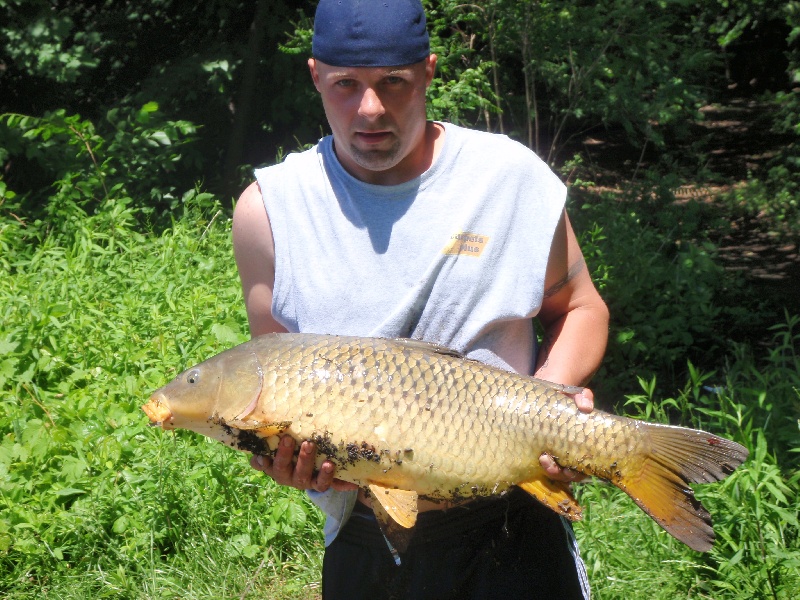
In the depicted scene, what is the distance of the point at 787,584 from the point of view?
3203 millimetres

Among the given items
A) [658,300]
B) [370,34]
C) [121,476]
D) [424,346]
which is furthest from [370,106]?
[658,300]

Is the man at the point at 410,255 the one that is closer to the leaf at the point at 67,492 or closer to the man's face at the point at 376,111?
the man's face at the point at 376,111

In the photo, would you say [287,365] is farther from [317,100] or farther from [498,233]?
[317,100]

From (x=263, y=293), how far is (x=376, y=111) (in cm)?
53

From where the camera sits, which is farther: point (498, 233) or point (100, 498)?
point (100, 498)

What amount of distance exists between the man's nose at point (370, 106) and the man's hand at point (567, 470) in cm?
72

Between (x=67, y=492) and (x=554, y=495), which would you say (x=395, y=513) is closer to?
(x=554, y=495)

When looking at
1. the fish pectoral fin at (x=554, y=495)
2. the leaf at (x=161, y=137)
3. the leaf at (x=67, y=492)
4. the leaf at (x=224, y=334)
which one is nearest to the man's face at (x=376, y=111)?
the fish pectoral fin at (x=554, y=495)

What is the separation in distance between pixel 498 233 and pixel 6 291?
4026mm

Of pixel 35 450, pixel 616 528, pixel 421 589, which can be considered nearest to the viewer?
pixel 421 589

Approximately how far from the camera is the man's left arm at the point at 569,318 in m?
2.23

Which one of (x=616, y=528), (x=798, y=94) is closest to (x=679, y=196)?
(x=798, y=94)

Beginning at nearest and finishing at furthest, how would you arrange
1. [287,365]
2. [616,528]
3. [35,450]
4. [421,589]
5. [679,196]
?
[287,365] < [421,589] < [616,528] < [35,450] < [679,196]

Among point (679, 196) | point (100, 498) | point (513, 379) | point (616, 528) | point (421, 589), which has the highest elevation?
point (513, 379)
